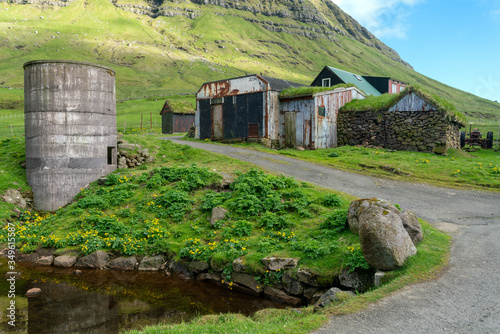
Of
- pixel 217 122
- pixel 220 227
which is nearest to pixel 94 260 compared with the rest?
pixel 220 227

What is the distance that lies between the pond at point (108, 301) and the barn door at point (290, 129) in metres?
20.1

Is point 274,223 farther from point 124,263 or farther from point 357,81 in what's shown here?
point 357,81

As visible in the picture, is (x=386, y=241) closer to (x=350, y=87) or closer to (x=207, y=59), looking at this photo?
(x=350, y=87)

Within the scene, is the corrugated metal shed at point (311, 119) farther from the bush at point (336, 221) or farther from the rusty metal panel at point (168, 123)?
the rusty metal panel at point (168, 123)

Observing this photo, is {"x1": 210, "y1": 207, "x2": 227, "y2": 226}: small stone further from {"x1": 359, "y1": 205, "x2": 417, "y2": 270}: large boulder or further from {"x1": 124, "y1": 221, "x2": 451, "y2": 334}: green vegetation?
{"x1": 359, "y1": 205, "x2": 417, "y2": 270}: large boulder

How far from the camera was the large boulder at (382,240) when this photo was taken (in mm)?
7930

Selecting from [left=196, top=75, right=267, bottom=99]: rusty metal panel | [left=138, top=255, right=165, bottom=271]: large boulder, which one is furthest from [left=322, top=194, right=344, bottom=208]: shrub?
[left=196, top=75, right=267, bottom=99]: rusty metal panel

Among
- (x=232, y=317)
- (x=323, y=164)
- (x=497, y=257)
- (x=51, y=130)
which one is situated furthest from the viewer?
(x=323, y=164)

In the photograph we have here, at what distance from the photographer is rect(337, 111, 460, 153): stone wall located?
81.1 feet

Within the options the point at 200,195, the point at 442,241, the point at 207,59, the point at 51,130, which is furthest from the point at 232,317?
the point at 207,59

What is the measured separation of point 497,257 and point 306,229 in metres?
Answer: 5.31

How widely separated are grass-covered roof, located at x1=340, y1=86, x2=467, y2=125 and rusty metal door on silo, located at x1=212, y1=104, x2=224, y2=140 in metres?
11.0

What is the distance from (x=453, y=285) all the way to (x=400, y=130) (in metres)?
21.7

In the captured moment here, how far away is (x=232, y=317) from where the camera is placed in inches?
296
